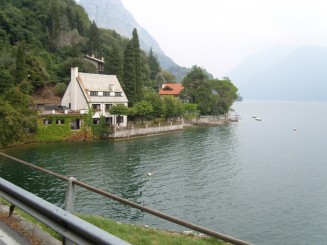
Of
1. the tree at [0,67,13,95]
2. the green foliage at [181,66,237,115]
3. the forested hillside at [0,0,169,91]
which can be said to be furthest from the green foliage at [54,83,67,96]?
the green foliage at [181,66,237,115]

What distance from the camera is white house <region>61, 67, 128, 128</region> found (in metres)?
66.0

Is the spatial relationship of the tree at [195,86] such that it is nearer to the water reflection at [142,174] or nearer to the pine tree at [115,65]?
the pine tree at [115,65]

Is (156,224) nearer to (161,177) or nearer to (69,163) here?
(161,177)

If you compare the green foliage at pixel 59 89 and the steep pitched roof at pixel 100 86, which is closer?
the steep pitched roof at pixel 100 86

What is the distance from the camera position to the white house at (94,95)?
217ft

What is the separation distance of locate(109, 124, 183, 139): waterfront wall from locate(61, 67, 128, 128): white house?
4.05 meters

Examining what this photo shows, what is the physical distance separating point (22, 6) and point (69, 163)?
7395 cm

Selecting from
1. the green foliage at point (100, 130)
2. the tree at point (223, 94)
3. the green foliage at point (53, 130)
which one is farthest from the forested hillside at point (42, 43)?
the tree at point (223, 94)

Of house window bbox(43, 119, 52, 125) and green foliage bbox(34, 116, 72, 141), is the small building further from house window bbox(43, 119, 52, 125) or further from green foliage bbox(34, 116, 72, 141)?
house window bbox(43, 119, 52, 125)

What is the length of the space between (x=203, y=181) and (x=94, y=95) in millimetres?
37298

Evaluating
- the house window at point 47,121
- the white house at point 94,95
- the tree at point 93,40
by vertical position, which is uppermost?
the tree at point 93,40

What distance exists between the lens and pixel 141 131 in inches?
2736

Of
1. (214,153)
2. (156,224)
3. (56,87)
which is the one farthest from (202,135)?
(156,224)

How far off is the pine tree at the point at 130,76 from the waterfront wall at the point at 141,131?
881 centimetres
